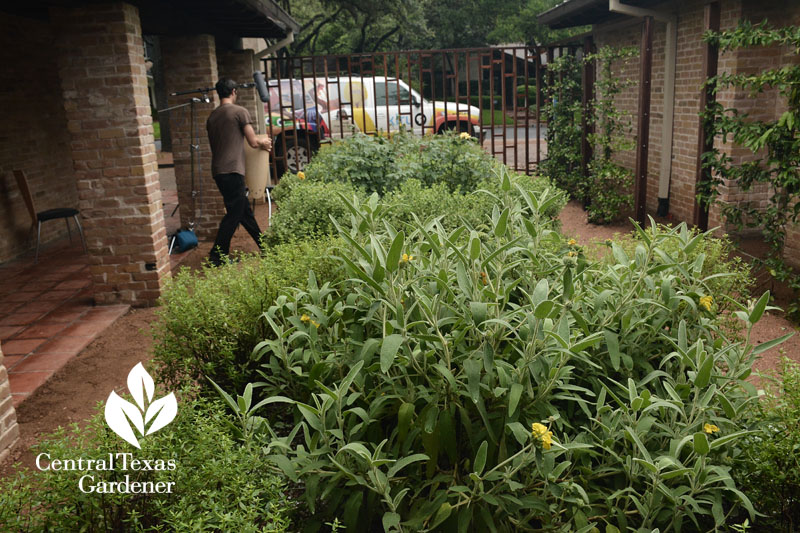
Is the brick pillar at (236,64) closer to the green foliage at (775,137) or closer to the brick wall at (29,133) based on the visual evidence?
the brick wall at (29,133)

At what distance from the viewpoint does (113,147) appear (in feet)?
20.1

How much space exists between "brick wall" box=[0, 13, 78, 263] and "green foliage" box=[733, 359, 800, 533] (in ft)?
27.3

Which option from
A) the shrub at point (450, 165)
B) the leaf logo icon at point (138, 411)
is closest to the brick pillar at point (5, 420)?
the leaf logo icon at point (138, 411)

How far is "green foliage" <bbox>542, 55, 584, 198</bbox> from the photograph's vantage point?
34.9 ft

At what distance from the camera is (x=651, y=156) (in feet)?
31.3

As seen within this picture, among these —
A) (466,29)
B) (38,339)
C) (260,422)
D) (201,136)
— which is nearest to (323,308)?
(260,422)

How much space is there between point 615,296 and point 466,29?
32.6 metres

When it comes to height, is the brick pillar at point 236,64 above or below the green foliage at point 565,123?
above

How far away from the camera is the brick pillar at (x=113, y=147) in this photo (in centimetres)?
590

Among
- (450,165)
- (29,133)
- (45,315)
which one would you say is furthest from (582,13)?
(45,315)

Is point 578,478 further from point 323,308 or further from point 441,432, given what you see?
point 323,308

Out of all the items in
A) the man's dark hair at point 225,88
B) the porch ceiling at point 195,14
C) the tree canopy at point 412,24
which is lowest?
the man's dark hair at point 225,88

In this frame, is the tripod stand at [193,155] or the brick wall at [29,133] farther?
the tripod stand at [193,155]

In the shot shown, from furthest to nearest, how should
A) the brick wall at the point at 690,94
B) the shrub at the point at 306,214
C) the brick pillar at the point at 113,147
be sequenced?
the brick wall at the point at 690,94, the brick pillar at the point at 113,147, the shrub at the point at 306,214
